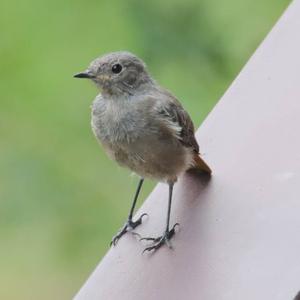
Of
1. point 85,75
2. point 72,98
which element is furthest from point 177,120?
point 72,98

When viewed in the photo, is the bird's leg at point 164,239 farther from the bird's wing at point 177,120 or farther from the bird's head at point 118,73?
the bird's head at point 118,73

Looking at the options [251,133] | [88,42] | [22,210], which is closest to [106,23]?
[88,42]

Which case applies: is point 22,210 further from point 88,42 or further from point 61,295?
point 88,42

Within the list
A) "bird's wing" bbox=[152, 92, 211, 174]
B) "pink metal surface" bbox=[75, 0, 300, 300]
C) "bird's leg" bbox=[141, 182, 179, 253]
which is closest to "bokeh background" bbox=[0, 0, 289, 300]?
"bird's wing" bbox=[152, 92, 211, 174]

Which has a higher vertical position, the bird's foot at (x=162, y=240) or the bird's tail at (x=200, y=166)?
the bird's tail at (x=200, y=166)

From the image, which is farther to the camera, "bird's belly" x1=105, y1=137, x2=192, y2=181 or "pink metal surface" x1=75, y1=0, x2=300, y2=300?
Result: "bird's belly" x1=105, y1=137, x2=192, y2=181

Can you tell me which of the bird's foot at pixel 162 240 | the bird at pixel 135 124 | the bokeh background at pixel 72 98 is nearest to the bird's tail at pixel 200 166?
the bird at pixel 135 124

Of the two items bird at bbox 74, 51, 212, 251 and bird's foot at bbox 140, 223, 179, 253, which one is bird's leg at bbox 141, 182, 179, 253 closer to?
bird's foot at bbox 140, 223, 179, 253
